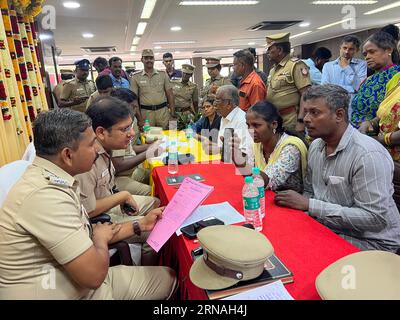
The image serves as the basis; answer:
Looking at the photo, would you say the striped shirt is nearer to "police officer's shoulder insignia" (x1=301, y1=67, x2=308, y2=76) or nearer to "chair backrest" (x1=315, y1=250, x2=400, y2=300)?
"chair backrest" (x1=315, y1=250, x2=400, y2=300)

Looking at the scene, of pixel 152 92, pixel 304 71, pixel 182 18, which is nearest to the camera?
pixel 304 71

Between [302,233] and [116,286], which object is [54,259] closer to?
[116,286]

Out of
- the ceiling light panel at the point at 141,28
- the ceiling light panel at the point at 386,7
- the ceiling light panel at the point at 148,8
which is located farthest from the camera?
the ceiling light panel at the point at 141,28

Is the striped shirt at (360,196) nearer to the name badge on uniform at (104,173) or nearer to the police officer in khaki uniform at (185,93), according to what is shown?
the name badge on uniform at (104,173)

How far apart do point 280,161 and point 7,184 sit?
1400 mm

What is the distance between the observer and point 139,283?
1.41 meters

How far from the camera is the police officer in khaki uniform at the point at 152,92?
15.6ft

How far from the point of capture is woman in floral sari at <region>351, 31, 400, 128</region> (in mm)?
2359

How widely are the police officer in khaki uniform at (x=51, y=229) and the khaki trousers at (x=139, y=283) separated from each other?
114mm

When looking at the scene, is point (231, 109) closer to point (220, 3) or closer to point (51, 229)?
point (51, 229)

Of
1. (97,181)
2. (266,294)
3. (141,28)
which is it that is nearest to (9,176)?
(97,181)

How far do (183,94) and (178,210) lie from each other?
168 inches

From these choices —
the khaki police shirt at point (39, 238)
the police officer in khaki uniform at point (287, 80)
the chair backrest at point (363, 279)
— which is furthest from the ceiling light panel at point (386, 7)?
the khaki police shirt at point (39, 238)

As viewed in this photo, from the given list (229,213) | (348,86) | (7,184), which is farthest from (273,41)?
(7,184)
